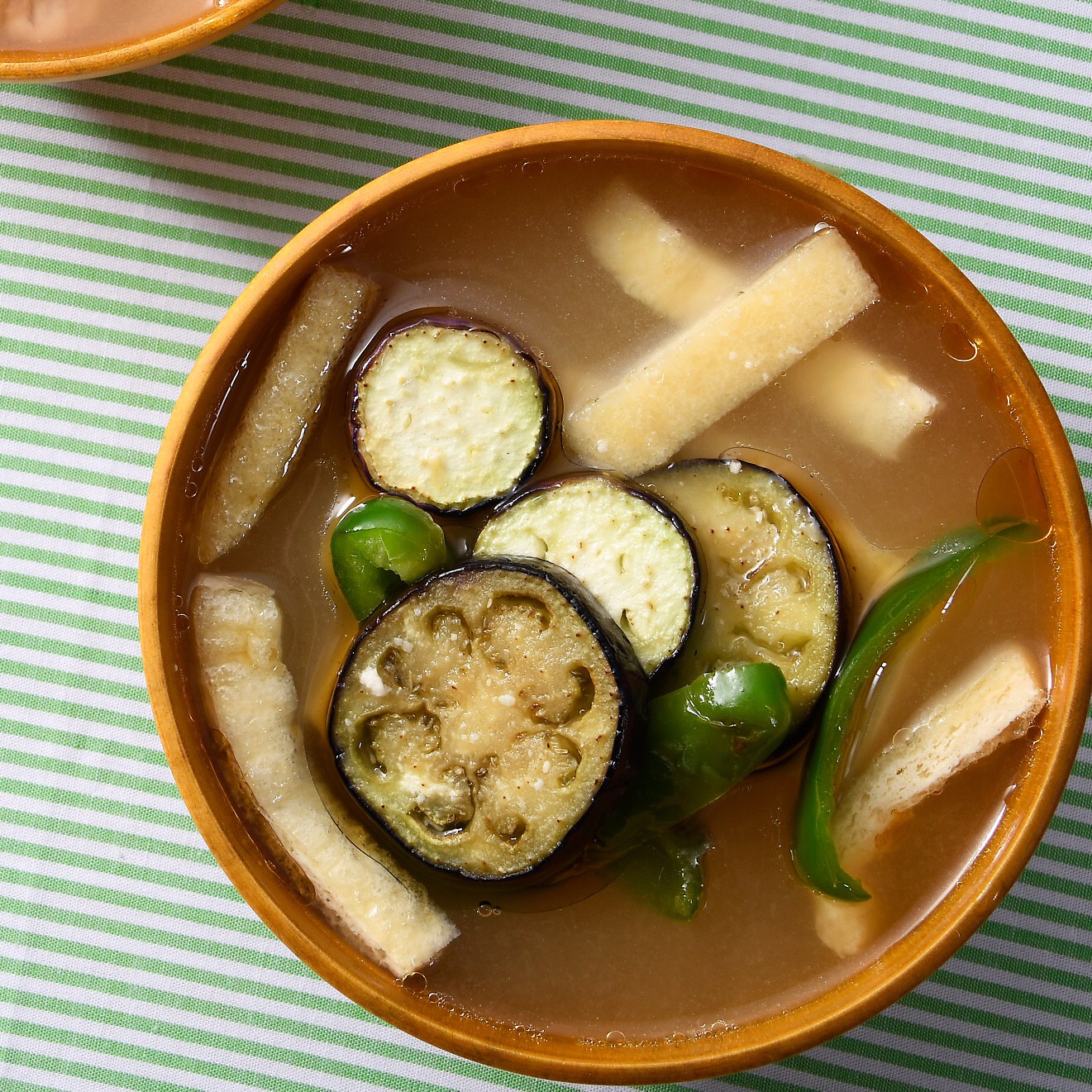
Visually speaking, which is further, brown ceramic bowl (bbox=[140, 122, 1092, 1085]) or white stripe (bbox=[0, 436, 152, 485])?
white stripe (bbox=[0, 436, 152, 485])

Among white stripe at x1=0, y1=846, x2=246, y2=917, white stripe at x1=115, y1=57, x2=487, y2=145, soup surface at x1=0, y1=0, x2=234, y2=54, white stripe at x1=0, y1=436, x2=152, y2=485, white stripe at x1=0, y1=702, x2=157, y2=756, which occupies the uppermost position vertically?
soup surface at x1=0, y1=0, x2=234, y2=54

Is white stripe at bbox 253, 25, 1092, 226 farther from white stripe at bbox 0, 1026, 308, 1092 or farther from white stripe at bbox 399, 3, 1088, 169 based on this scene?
white stripe at bbox 0, 1026, 308, 1092

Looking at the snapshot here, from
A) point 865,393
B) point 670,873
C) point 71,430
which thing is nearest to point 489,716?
point 670,873

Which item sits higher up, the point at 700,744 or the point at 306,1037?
the point at 700,744

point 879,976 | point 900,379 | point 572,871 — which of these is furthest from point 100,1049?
point 900,379

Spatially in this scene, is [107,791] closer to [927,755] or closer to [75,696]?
[75,696]

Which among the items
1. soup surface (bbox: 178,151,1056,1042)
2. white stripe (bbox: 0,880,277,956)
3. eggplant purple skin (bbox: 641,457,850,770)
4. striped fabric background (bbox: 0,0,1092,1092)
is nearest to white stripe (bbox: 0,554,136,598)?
striped fabric background (bbox: 0,0,1092,1092)

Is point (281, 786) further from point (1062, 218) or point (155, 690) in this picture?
point (1062, 218)
